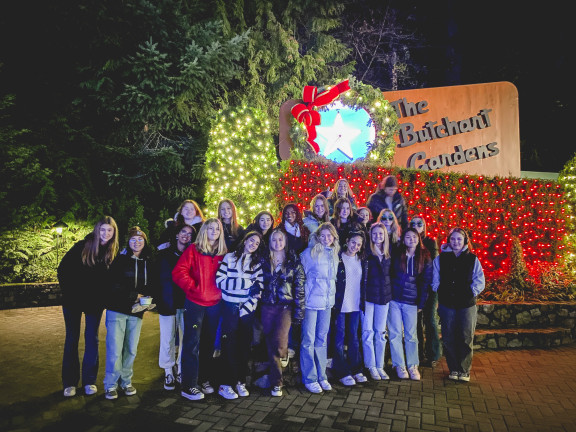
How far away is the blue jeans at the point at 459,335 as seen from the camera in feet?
15.8

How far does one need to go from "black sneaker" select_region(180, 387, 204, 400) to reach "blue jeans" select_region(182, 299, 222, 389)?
0.04 metres

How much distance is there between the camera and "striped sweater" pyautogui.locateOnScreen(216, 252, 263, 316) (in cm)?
418

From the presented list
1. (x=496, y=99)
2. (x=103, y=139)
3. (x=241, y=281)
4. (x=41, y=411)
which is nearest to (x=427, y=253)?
(x=241, y=281)

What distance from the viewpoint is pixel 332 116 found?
9125 mm

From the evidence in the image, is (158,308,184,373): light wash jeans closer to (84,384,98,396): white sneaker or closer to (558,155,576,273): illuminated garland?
(84,384,98,396): white sneaker

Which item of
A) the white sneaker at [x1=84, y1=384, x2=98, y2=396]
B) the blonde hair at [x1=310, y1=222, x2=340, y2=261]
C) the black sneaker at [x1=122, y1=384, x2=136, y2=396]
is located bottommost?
the black sneaker at [x1=122, y1=384, x2=136, y2=396]

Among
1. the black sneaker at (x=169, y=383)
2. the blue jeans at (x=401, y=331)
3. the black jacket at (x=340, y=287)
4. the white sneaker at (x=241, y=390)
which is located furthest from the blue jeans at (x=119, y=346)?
the blue jeans at (x=401, y=331)

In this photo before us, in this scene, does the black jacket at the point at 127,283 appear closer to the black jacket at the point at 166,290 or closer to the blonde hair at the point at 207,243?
the black jacket at the point at 166,290

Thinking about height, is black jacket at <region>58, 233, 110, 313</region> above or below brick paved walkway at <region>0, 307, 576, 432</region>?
above

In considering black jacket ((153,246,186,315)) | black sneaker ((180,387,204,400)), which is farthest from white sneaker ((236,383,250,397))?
black jacket ((153,246,186,315))

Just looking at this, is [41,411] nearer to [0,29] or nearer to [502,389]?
[502,389]

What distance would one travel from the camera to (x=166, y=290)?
4.44m

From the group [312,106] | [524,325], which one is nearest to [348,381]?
[524,325]

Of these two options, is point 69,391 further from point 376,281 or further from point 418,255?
point 418,255
